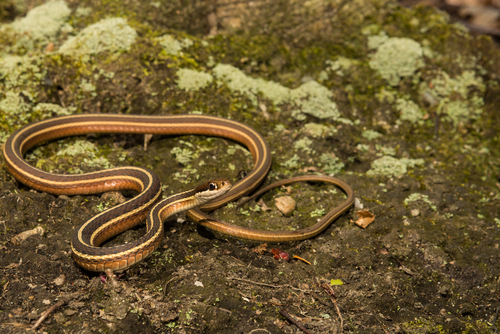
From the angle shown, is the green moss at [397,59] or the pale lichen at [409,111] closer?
the pale lichen at [409,111]

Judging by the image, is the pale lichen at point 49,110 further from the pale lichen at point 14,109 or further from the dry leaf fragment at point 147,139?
the dry leaf fragment at point 147,139

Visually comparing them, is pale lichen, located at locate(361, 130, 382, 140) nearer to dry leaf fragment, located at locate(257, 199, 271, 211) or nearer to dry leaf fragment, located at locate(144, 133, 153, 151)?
dry leaf fragment, located at locate(257, 199, 271, 211)

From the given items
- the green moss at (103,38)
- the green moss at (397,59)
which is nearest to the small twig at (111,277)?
the green moss at (103,38)

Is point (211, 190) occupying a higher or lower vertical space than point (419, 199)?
higher

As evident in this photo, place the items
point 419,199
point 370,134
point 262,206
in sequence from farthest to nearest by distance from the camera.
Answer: point 370,134
point 419,199
point 262,206

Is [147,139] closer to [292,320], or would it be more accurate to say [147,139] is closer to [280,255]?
[280,255]

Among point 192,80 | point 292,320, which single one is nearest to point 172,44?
point 192,80
